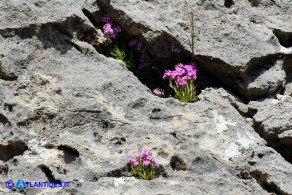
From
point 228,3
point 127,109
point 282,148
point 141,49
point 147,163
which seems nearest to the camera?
point 147,163

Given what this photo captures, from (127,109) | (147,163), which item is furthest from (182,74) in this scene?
(147,163)

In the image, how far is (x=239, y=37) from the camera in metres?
8.98

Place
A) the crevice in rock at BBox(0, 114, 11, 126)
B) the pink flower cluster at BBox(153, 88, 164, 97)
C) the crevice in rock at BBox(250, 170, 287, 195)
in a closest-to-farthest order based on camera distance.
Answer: the crevice in rock at BBox(250, 170, 287, 195) < the crevice in rock at BBox(0, 114, 11, 126) < the pink flower cluster at BBox(153, 88, 164, 97)

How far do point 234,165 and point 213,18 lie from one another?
2.76m

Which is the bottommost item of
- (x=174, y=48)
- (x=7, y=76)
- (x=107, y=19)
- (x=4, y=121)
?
(x=4, y=121)

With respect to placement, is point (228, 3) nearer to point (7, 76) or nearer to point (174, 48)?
point (174, 48)

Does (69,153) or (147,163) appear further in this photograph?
(69,153)

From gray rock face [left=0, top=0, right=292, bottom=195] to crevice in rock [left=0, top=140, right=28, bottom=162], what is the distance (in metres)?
0.01

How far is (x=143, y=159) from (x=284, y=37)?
353 cm

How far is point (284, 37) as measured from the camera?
9352mm

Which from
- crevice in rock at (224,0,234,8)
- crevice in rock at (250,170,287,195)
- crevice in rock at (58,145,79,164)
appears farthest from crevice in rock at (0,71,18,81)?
crevice in rock at (224,0,234,8)

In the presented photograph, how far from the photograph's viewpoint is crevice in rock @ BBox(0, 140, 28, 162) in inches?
300

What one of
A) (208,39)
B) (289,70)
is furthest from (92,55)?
(289,70)

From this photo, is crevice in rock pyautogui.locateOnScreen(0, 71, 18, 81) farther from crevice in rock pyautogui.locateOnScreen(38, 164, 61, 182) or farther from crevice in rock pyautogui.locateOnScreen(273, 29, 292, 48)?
crevice in rock pyautogui.locateOnScreen(273, 29, 292, 48)
